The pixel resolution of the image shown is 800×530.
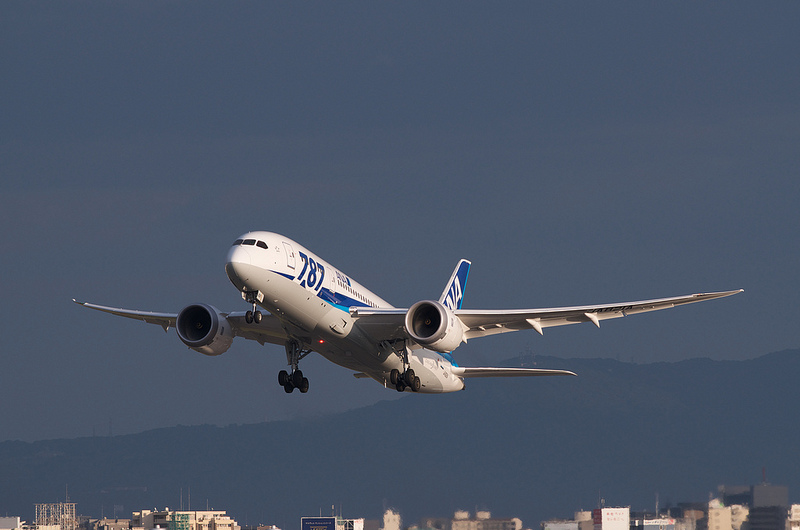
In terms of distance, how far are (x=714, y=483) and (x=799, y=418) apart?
9205cm

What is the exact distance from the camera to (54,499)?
186125 mm

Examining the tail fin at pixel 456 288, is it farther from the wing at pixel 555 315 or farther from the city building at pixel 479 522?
the city building at pixel 479 522

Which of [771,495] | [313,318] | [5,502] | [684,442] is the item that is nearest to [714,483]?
[771,495]

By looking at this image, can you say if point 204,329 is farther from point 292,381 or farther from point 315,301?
point 315,301

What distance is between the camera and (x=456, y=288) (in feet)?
173

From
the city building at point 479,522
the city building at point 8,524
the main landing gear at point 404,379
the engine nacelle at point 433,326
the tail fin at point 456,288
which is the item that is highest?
the tail fin at point 456,288

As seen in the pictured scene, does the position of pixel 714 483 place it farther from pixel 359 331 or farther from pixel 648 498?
pixel 359 331

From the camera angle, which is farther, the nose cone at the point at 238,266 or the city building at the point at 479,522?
the city building at the point at 479,522

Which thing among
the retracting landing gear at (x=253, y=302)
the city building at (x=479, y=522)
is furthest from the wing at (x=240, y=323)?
the city building at (x=479, y=522)

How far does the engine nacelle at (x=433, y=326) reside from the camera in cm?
3941

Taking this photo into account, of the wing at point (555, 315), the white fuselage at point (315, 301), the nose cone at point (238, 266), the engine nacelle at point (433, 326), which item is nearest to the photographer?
the nose cone at point (238, 266)

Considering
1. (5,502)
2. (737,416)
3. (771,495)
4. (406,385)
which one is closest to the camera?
(406,385)

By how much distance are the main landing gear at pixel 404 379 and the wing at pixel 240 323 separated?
4387 mm

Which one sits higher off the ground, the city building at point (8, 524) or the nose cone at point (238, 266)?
the nose cone at point (238, 266)
